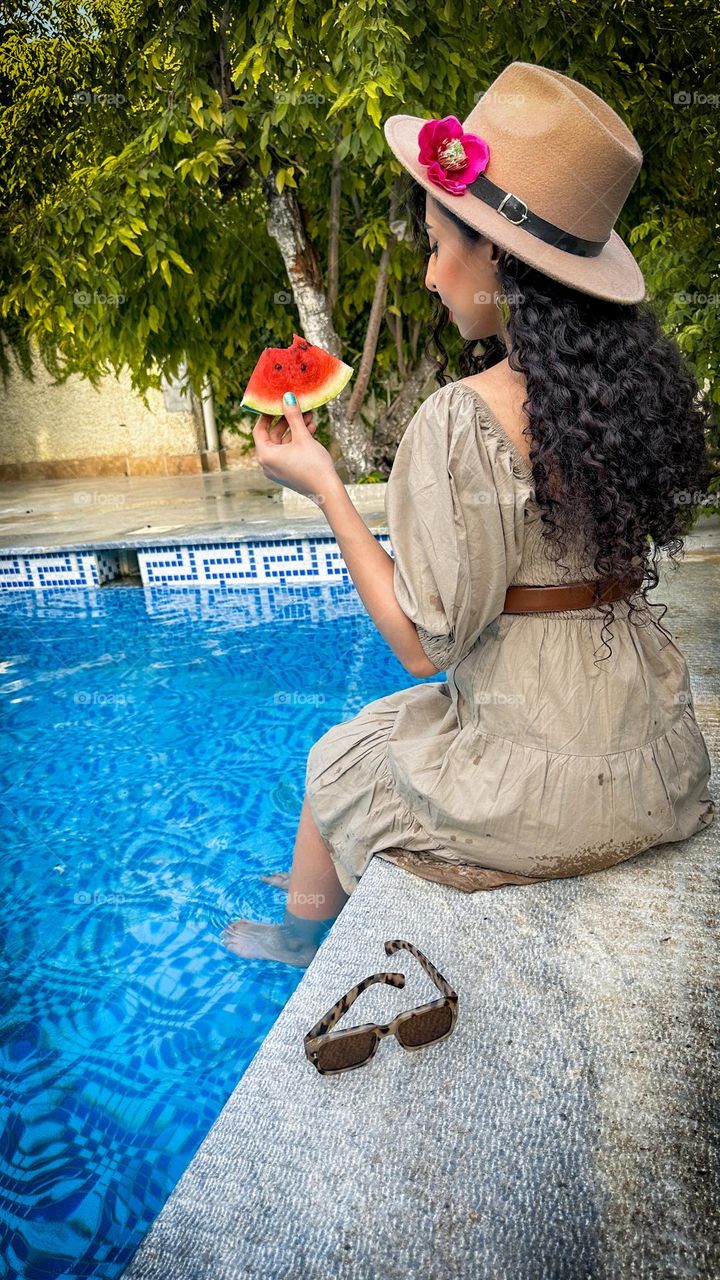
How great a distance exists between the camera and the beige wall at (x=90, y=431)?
519 inches

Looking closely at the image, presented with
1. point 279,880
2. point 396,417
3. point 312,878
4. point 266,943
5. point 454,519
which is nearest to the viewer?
point 454,519

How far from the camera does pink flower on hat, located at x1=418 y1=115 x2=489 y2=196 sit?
1514mm

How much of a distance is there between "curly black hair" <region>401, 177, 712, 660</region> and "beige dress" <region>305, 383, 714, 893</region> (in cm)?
6

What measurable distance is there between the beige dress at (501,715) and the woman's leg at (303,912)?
217 millimetres

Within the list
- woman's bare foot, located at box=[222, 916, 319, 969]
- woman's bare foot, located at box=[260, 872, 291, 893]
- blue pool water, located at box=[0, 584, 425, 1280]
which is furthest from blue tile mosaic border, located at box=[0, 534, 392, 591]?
woman's bare foot, located at box=[222, 916, 319, 969]

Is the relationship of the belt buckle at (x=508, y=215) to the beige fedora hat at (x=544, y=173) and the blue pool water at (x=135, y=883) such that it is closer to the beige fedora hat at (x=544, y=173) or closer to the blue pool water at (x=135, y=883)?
the beige fedora hat at (x=544, y=173)

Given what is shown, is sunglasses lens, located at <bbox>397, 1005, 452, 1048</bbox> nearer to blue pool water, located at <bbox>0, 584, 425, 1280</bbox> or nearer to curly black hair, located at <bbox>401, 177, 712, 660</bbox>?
curly black hair, located at <bbox>401, 177, 712, 660</bbox>

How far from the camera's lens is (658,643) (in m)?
1.82

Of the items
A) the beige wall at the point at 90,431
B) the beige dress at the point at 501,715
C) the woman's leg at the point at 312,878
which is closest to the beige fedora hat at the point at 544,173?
the beige dress at the point at 501,715

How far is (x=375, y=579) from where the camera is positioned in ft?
5.26

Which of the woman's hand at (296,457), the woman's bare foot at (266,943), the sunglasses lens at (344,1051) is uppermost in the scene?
the woman's hand at (296,457)

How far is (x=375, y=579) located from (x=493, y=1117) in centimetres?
90

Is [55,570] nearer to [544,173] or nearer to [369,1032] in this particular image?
[544,173]

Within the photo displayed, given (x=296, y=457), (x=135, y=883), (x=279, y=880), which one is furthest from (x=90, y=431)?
(x=296, y=457)
